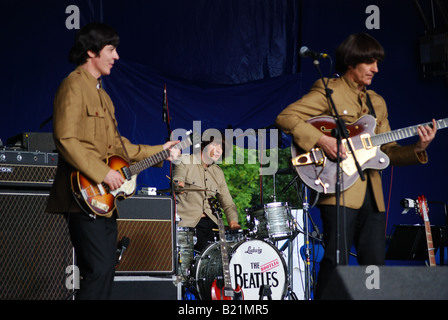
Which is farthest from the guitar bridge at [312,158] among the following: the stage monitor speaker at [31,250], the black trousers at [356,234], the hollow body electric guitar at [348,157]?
the stage monitor speaker at [31,250]

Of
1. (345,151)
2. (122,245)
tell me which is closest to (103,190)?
(122,245)

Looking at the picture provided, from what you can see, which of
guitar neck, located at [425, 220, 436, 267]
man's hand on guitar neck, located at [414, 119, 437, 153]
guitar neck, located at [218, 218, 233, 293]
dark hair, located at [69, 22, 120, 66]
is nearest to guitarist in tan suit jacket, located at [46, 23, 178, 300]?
dark hair, located at [69, 22, 120, 66]

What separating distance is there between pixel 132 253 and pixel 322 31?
13.8 ft

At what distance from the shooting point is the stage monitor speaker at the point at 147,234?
479cm

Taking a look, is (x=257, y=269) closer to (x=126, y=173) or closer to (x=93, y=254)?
(x=126, y=173)

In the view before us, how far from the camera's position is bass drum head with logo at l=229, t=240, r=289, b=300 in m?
5.68

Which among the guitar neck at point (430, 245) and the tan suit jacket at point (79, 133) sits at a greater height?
the tan suit jacket at point (79, 133)

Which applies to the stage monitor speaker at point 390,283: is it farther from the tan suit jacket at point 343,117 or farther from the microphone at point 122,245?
the microphone at point 122,245

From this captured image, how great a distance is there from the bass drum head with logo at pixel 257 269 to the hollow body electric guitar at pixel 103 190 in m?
2.45

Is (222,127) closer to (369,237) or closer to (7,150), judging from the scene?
(7,150)

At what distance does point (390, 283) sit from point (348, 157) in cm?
130

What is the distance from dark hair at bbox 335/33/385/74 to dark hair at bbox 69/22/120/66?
4.80 feet

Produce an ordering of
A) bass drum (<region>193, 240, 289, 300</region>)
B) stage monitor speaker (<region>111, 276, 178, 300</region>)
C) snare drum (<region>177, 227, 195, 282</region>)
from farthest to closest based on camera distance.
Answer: snare drum (<region>177, 227, 195, 282</region>), bass drum (<region>193, 240, 289, 300</region>), stage monitor speaker (<region>111, 276, 178, 300</region>)

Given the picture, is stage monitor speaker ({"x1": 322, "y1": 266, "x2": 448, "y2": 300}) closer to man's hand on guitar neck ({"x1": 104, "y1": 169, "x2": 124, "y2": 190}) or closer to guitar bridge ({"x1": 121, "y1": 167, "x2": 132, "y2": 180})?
man's hand on guitar neck ({"x1": 104, "y1": 169, "x2": 124, "y2": 190})
